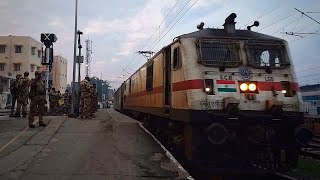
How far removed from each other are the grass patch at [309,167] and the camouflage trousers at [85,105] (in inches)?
382

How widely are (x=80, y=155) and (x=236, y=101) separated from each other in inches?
154

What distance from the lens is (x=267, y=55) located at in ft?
30.1

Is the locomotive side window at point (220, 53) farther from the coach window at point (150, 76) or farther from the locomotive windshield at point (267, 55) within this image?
the coach window at point (150, 76)

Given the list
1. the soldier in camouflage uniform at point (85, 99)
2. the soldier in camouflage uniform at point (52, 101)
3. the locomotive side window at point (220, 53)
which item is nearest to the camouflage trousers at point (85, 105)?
the soldier in camouflage uniform at point (85, 99)

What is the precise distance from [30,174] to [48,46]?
41.5ft

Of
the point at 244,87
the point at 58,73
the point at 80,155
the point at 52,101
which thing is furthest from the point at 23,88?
the point at 58,73

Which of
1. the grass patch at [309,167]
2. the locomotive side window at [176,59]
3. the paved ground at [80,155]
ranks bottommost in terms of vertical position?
the grass patch at [309,167]

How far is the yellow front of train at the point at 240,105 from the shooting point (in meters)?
8.17

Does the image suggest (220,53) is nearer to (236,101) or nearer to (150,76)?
(236,101)

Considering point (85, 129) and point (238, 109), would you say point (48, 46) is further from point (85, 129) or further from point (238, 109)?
point (238, 109)

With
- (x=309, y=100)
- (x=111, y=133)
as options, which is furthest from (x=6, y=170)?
(x=309, y=100)

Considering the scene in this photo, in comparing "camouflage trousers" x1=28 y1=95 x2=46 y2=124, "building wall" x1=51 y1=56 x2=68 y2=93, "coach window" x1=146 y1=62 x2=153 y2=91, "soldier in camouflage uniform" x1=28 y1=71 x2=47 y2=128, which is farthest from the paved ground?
"building wall" x1=51 y1=56 x2=68 y2=93

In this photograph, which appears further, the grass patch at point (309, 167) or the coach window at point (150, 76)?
the coach window at point (150, 76)

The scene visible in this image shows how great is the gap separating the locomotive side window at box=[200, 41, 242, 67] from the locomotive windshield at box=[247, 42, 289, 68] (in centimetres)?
34
